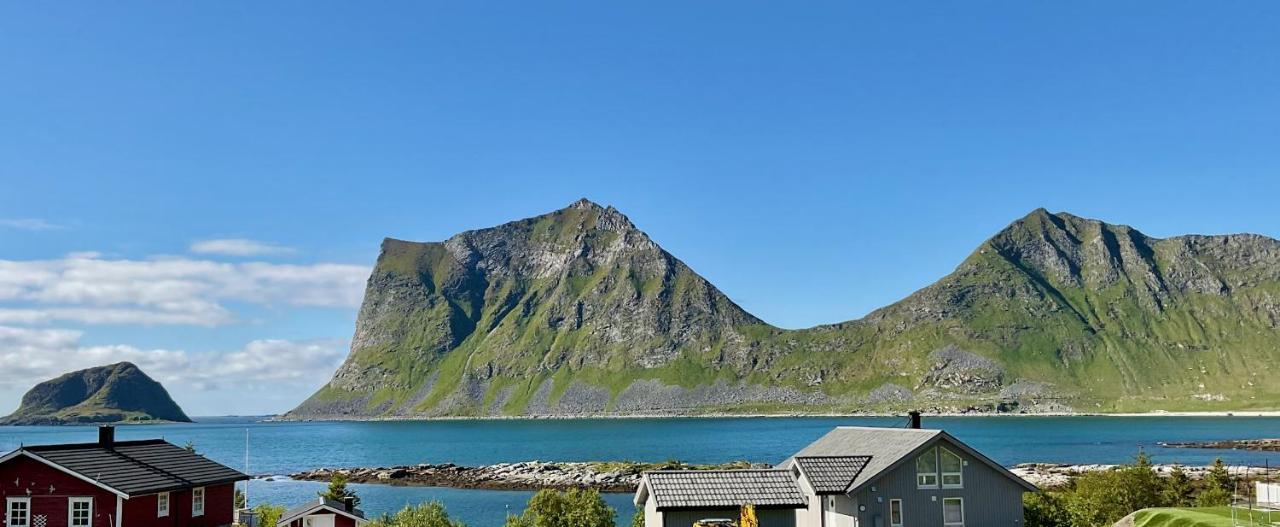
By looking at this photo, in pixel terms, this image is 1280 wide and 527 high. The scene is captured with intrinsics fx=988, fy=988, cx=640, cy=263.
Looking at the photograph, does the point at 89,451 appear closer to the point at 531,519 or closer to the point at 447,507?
the point at 531,519

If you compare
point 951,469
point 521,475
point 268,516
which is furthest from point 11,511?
point 521,475

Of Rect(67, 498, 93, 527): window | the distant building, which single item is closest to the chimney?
Rect(67, 498, 93, 527): window

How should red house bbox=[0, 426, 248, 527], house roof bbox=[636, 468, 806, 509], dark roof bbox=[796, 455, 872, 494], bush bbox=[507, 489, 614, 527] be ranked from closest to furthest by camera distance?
red house bbox=[0, 426, 248, 527], house roof bbox=[636, 468, 806, 509], dark roof bbox=[796, 455, 872, 494], bush bbox=[507, 489, 614, 527]

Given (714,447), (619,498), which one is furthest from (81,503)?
(714,447)

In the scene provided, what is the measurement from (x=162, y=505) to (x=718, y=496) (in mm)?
23704

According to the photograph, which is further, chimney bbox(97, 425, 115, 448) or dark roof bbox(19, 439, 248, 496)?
chimney bbox(97, 425, 115, 448)

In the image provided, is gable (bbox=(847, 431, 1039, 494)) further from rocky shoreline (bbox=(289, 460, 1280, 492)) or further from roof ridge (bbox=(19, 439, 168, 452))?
rocky shoreline (bbox=(289, 460, 1280, 492))

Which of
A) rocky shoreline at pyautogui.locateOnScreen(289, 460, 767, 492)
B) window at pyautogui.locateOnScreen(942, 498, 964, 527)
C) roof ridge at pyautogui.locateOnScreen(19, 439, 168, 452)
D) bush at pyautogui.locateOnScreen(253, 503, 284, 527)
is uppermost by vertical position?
roof ridge at pyautogui.locateOnScreen(19, 439, 168, 452)

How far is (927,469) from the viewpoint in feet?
138

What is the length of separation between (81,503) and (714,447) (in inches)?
5851

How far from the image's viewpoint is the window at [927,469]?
42.0 meters

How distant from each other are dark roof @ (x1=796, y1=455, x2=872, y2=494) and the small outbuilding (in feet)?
3.48

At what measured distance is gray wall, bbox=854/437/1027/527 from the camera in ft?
136

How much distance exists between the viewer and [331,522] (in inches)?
1948
